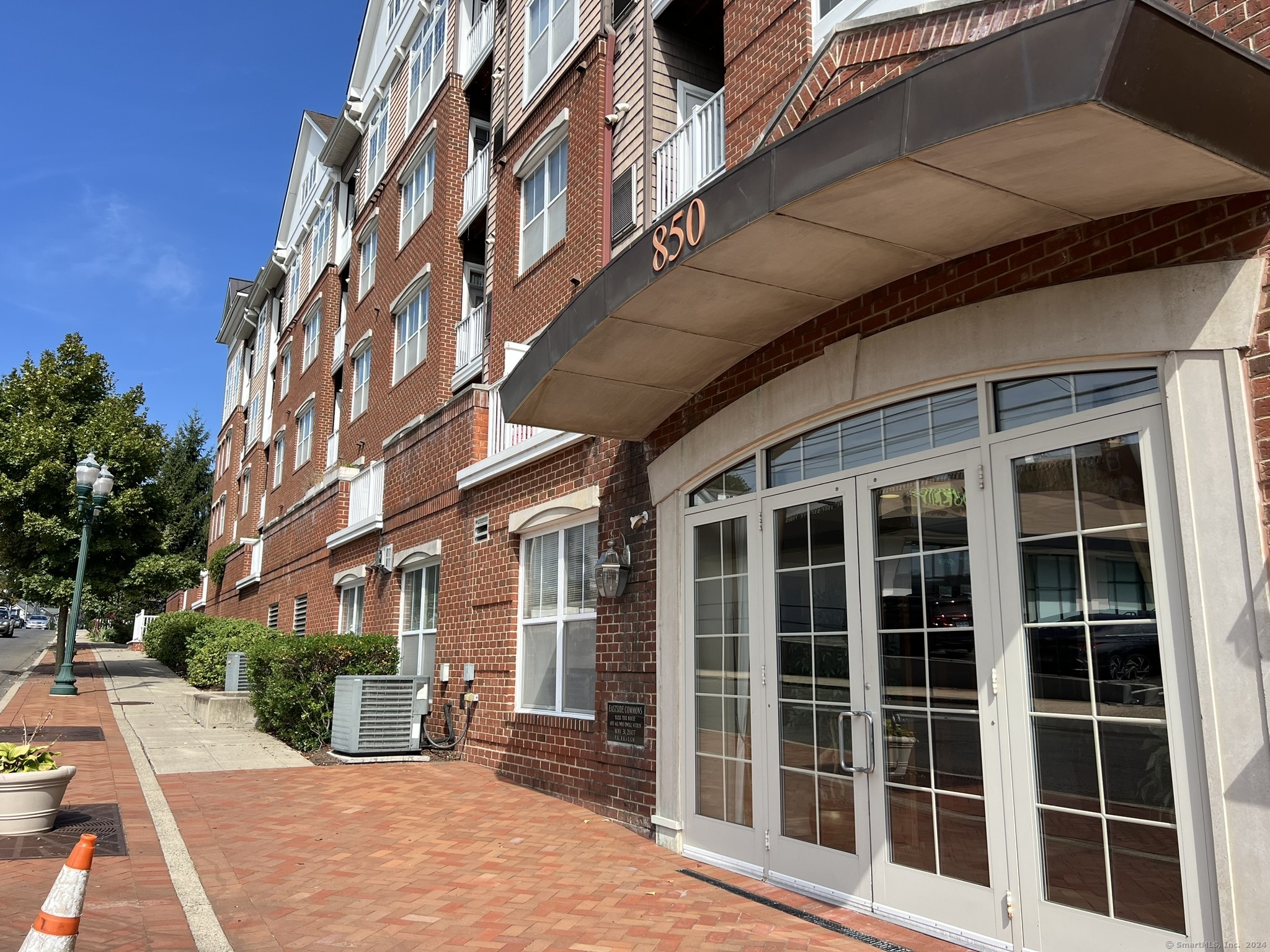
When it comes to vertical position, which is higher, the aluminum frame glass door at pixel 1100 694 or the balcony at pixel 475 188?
the balcony at pixel 475 188

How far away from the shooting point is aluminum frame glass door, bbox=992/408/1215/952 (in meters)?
4.17

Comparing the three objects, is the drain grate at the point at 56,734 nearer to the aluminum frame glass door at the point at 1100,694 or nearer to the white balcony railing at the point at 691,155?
the white balcony railing at the point at 691,155

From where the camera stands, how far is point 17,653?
1377 inches

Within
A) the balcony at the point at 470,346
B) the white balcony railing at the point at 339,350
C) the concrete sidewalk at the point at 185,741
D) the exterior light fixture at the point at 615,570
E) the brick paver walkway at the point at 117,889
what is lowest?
the brick paver walkway at the point at 117,889

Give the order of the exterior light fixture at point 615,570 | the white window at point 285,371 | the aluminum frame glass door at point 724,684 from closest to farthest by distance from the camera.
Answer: the aluminum frame glass door at point 724,684, the exterior light fixture at point 615,570, the white window at point 285,371

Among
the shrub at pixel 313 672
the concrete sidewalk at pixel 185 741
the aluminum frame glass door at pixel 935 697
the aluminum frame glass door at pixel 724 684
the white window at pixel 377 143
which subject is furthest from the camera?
the white window at pixel 377 143

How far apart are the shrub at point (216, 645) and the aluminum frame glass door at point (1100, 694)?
17259mm

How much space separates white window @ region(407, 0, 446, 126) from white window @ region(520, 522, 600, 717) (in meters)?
11.5

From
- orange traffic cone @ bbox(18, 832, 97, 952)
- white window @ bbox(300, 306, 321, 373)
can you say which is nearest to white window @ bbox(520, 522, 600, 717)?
orange traffic cone @ bbox(18, 832, 97, 952)

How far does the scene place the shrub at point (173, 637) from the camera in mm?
27453

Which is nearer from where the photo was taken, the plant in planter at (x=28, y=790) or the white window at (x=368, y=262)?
the plant in planter at (x=28, y=790)

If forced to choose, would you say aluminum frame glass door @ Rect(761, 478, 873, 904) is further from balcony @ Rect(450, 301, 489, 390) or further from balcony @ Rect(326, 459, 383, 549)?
balcony @ Rect(326, 459, 383, 549)

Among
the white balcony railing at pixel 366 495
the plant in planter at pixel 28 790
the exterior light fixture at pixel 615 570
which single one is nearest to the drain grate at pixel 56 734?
the white balcony railing at pixel 366 495

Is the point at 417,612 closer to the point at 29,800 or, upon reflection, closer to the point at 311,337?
the point at 29,800
